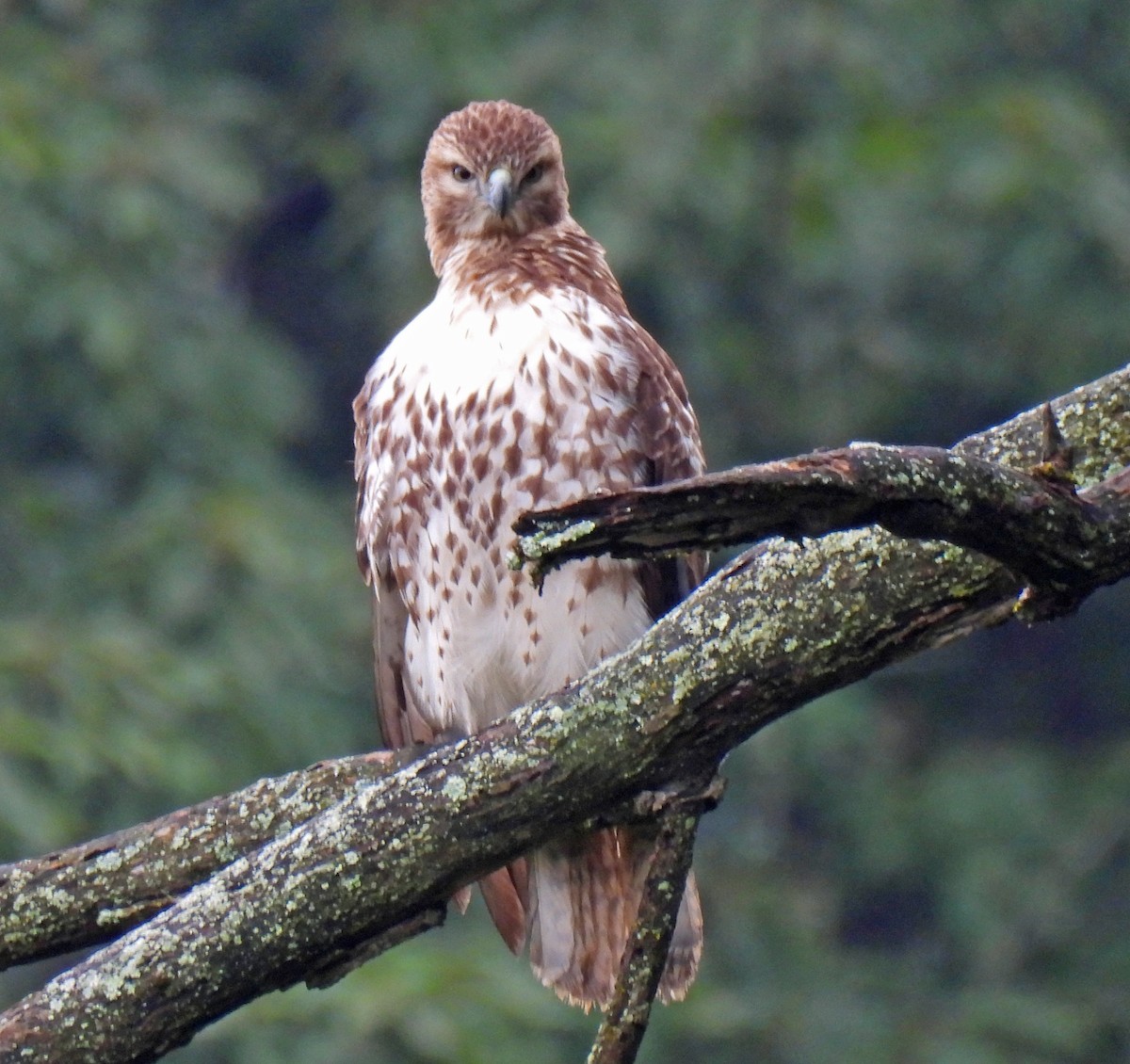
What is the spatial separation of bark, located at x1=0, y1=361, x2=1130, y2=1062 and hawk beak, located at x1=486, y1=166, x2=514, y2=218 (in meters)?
1.59

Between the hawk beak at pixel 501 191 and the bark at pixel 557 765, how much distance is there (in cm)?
159

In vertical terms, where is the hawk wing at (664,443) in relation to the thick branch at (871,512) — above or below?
above

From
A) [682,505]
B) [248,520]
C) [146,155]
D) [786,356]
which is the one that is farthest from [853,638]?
[786,356]

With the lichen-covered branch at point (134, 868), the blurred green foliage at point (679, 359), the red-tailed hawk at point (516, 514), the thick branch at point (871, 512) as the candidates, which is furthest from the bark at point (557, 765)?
the blurred green foliage at point (679, 359)

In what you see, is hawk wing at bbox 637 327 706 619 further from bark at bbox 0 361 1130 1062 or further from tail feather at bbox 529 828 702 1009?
bark at bbox 0 361 1130 1062

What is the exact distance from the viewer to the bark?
104 inches

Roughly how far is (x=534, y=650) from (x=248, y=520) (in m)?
5.32

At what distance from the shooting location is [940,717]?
12.4 metres

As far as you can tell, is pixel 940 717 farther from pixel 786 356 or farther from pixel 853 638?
pixel 853 638

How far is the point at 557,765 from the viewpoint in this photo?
2707 mm

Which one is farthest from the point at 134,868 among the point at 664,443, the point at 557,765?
the point at 664,443

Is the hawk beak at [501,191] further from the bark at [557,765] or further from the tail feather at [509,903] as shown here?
the bark at [557,765]

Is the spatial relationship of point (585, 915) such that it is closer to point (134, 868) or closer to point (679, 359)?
point (134, 868)

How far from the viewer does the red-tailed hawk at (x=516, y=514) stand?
145 inches
